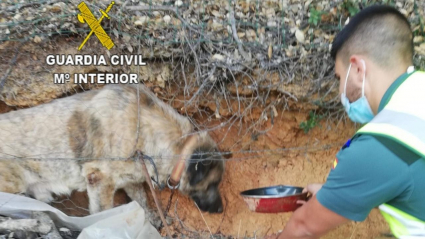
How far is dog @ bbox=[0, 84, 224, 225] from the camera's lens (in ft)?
12.6

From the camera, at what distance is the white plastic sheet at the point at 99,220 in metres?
3.17

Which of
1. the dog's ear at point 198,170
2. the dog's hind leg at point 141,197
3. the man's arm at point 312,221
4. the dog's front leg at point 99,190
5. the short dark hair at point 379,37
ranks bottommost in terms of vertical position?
the dog's hind leg at point 141,197

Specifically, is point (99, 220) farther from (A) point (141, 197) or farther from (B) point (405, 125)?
(B) point (405, 125)

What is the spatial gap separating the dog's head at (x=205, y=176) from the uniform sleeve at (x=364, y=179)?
6.49ft

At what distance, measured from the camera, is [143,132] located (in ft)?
12.6

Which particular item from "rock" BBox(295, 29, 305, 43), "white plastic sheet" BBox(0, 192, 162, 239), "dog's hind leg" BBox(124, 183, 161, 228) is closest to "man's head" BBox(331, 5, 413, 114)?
"rock" BBox(295, 29, 305, 43)

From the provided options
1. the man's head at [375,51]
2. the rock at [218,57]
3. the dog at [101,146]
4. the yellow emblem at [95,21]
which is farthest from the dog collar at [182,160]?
the man's head at [375,51]

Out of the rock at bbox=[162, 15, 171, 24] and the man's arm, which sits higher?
the rock at bbox=[162, 15, 171, 24]

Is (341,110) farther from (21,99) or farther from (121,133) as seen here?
(21,99)

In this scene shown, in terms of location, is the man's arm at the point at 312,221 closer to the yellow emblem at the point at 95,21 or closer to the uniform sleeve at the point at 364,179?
the uniform sleeve at the point at 364,179

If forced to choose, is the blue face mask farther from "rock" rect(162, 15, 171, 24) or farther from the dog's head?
"rock" rect(162, 15, 171, 24)

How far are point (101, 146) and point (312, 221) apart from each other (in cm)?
251

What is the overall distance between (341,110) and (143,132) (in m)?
2.07

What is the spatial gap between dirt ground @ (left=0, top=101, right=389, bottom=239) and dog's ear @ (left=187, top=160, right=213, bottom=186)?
390 millimetres
